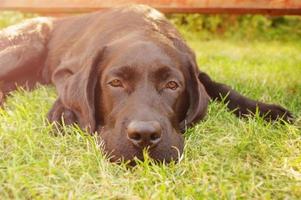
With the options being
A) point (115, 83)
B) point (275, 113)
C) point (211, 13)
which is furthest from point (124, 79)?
point (211, 13)

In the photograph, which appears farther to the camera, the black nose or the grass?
the black nose

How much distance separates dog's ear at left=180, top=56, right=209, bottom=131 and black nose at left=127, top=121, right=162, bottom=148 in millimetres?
694

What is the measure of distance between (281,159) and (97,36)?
1.86 m

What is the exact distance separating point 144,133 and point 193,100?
34.1 inches

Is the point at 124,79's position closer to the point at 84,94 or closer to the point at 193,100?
the point at 84,94

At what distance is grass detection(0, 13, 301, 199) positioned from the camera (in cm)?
253

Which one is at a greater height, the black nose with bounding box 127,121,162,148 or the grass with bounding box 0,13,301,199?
the black nose with bounding box 127,121,162,148

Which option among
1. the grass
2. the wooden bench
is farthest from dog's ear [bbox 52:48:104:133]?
the wooden bench

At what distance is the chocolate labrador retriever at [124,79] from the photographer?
2986mm

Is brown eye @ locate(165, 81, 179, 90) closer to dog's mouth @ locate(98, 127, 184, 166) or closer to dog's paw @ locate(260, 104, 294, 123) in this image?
dog's mouth @ locate(98, 127, 184, 166)

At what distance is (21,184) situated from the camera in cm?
253

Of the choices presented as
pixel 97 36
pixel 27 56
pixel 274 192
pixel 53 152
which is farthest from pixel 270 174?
pixel 27 56

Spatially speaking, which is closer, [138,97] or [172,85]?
[138,97]

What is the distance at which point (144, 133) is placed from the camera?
278 centimetres
